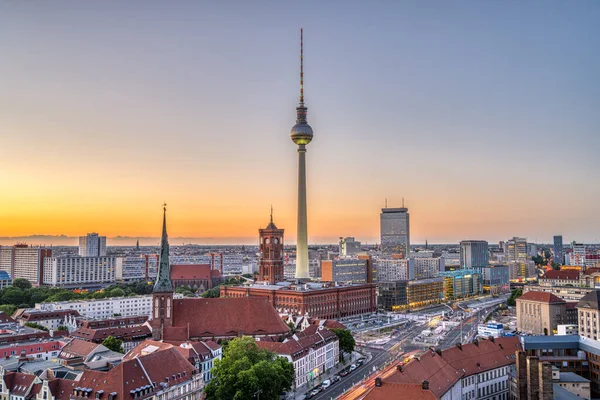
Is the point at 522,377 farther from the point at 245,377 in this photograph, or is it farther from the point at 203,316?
the point at 203,316

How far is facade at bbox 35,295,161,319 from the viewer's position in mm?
146125

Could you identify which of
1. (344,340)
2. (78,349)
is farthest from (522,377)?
(78,349)

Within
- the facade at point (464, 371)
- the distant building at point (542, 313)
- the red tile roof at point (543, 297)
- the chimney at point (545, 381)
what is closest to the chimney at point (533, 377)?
the chimney at point (545, 381)

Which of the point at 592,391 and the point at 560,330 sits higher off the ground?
the point at 560,330

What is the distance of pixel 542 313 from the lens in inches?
4722

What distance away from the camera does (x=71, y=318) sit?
128 meters

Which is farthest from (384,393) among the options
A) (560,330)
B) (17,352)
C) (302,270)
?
(302,270)

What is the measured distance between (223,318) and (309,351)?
1951 cm

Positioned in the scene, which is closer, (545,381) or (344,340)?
(545,381)

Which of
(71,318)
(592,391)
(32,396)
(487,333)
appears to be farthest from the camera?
(71,318)

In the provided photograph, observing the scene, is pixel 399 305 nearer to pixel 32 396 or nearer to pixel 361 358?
pixel 361 358

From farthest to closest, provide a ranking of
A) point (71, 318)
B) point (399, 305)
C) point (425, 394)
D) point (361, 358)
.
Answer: point (399, 305) < point (71, 318) < point (361, 358) < point (425, 394)

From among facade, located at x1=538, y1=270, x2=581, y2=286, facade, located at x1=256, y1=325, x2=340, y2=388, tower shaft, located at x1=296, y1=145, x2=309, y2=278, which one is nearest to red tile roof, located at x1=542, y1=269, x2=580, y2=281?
facade, located at x1=538, y1=270, x2=581, y2=286

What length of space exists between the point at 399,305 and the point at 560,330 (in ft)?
359
